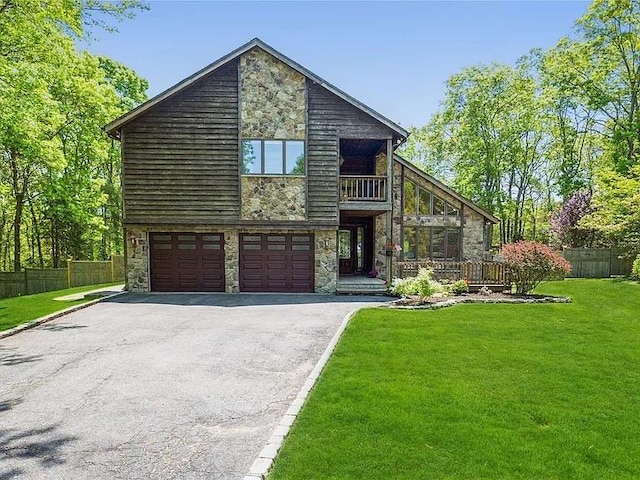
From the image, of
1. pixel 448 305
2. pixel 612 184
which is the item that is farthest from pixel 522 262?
pixel 612 184

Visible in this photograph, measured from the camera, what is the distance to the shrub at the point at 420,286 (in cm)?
1381

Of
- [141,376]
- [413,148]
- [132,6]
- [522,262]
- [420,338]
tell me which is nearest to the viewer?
[141,376]

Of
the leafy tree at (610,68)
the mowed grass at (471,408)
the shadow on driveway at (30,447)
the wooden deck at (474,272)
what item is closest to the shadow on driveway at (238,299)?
the wooden deck at (474,272)

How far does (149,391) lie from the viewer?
19.9 feet

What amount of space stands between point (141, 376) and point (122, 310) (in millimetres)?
6533

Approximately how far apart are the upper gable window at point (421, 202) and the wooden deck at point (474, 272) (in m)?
2.77

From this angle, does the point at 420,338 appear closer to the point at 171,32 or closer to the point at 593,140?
the point at 171,32

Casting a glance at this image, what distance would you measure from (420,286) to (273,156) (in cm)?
740

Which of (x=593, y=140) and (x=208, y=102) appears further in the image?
(x=593, y=140)

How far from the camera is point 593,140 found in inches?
1264

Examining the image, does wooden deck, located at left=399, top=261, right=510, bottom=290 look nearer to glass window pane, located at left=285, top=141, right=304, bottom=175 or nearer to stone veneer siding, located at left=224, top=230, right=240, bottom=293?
glass window pane, located at left=285, top=141, right=304, bottom=175

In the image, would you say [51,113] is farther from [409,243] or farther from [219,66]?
[409,243]

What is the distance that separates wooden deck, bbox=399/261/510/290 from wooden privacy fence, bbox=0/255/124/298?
49.4 ft

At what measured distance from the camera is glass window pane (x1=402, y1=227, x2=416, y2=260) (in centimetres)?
1881
